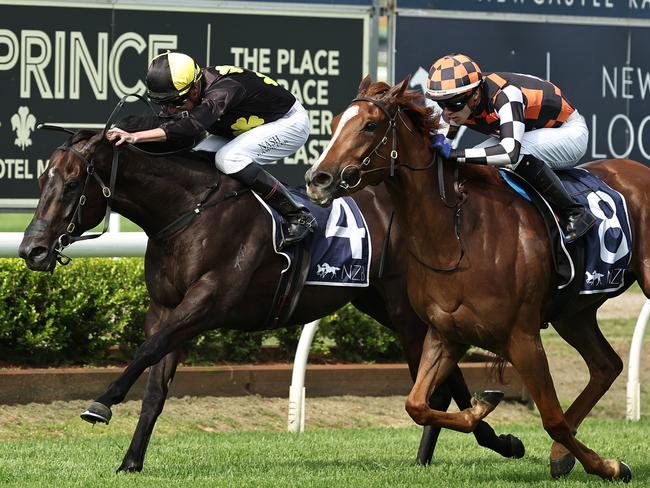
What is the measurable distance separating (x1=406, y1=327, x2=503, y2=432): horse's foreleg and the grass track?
307mm

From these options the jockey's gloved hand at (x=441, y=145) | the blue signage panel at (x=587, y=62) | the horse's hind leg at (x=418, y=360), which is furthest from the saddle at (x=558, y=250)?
the blue signage panel at (x=587, y=62)

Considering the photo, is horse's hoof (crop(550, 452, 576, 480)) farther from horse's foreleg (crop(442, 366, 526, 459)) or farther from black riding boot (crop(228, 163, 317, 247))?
black riding boot (crop(228, 163, 317, 247))

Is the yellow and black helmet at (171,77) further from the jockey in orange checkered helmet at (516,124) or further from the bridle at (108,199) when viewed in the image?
the jockey in orange checkered helmet at (516,124)

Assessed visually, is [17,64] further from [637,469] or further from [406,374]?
[637,469]

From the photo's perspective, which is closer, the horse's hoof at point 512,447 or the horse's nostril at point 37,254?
the horse's nostril at point 37,254

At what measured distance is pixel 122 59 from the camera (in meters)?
9.30

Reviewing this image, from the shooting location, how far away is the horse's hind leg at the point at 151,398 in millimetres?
6336

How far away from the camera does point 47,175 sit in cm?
625

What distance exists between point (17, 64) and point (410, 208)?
4.06 meters

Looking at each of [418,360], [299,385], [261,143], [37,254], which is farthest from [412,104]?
[299,385]

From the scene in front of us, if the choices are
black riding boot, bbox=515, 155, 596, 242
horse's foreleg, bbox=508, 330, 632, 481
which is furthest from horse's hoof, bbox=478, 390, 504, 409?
black riding boot, bbox=515, 155, 596, 242

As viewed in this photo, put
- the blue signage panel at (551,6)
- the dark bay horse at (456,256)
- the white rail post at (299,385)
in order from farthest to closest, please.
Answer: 1. the blue signage panel at (551,6)
2. the white rail post at (299,385)
3. the dark bay horse at (456,256)

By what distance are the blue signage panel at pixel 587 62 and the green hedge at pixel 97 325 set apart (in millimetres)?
2003

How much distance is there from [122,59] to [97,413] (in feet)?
12.7
